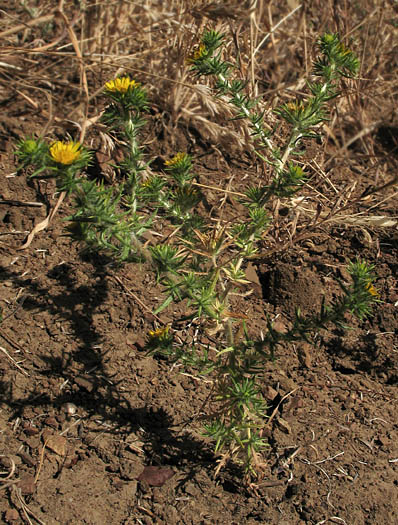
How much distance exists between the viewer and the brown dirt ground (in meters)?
1.90

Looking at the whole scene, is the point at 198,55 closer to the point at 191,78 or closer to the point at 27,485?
the point at 191,78

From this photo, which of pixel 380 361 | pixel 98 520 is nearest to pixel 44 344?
pixel 98 520

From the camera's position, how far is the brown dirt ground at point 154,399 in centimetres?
190

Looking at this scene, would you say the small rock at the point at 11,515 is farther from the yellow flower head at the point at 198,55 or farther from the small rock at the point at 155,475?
the yellow flower head at the point at 198,55

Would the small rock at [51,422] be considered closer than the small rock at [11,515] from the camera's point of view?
No

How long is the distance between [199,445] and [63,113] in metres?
1.98

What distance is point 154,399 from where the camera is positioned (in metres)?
2.18

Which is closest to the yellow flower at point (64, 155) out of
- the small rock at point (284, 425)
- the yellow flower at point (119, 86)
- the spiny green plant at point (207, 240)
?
the spiny green plant at point (207, 240)

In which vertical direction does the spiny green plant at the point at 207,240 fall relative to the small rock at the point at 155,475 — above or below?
above

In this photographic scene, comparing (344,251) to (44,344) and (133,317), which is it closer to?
(133,317)

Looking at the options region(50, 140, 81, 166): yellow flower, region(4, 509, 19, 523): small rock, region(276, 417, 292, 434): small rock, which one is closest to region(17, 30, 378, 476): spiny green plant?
region(50, 140, 81, 166): yellow flower

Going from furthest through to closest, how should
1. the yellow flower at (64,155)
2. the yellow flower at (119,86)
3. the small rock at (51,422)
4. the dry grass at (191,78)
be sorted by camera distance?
the dry grass at (191,78)
the small rock at (51,422)
the yellow flower at (119,86)
the yellow flower at (64,155)

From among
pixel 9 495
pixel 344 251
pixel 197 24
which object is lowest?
pixel 9 495

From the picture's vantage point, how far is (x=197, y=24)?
10.3ft
